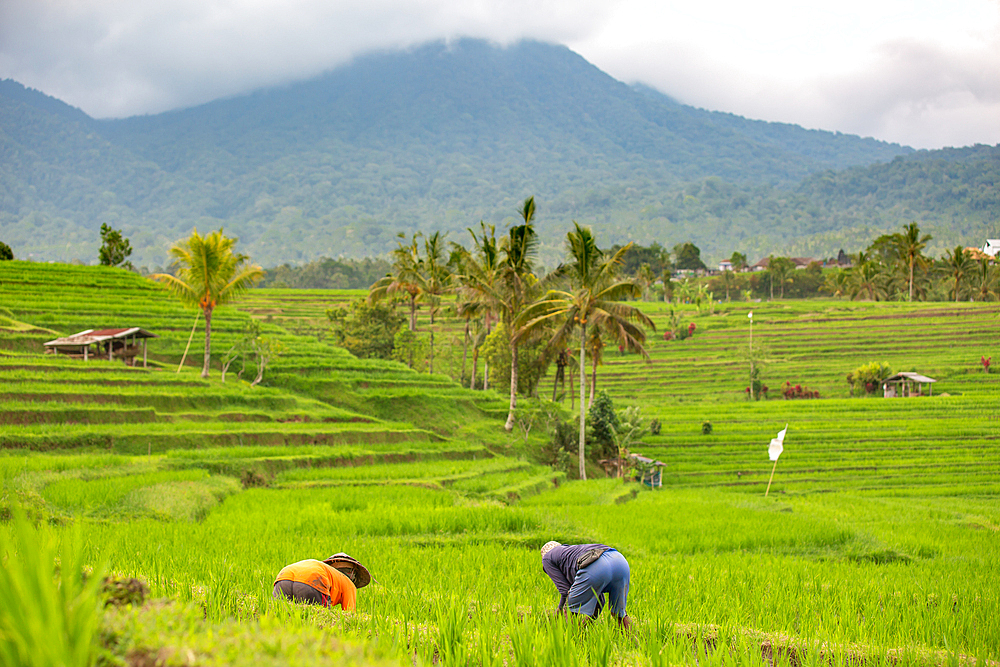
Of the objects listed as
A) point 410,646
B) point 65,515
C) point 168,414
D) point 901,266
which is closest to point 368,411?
point 168,414

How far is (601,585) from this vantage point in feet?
14.9

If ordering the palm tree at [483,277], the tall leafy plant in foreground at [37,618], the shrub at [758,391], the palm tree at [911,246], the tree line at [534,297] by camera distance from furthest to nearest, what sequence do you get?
the palm tree at [911,246] → the shrub at [758,391] → the palm tree at [483,277] → the tree line at [534,297] → the tall leafy plant in foreground at [37,618]

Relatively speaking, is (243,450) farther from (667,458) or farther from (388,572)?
(667,458)

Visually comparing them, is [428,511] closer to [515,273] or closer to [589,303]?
[589,303]

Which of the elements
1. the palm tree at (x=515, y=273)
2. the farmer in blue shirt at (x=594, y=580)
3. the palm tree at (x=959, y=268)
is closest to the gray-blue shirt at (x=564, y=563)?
the farmer in blue shirt at (x=594, y=580)

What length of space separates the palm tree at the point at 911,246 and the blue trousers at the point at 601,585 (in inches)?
3175

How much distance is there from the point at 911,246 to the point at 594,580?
276 feet

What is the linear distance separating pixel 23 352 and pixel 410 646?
2571 centimetres

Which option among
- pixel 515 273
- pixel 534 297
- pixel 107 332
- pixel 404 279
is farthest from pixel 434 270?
pixel 107 332

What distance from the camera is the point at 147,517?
9750 mm

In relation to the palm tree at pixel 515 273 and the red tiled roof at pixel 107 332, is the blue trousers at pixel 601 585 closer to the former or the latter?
the palm tree at pixel 515 273

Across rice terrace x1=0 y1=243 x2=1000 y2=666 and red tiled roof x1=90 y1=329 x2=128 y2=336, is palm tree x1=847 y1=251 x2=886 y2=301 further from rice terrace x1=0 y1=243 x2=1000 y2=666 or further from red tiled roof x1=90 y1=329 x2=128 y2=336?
red tiled roof x1=90 y1=329 x2=128 y2=336

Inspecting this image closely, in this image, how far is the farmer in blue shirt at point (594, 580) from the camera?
456 centimetres

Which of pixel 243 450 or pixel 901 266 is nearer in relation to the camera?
pixel 243 450
